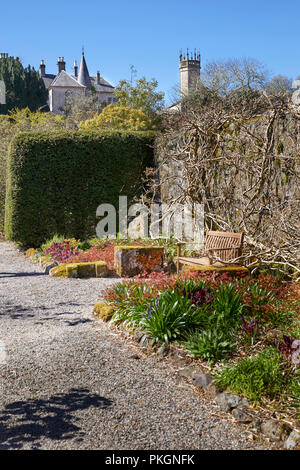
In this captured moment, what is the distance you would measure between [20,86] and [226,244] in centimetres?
3534

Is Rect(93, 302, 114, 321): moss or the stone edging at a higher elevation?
Rect(93, 302, 114, 321): moss

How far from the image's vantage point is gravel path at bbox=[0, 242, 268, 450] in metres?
2.71

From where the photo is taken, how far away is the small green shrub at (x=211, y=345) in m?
3.71

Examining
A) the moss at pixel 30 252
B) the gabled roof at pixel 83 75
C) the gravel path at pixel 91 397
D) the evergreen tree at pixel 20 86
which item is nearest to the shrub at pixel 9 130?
the moss at pixel 30 252

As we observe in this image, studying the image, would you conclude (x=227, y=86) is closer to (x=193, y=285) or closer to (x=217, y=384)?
(x=193, y=285)

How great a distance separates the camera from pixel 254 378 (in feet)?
10.4

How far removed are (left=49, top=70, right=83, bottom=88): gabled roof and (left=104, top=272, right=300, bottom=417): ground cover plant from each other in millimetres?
46832

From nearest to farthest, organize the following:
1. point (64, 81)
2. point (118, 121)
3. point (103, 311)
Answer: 1. point (103, 311)
2. point (118, 121)
3. point (64, 81)

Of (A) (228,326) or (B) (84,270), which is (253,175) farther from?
(A) (228,326)

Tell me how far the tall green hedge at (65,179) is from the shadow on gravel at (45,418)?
836 cm

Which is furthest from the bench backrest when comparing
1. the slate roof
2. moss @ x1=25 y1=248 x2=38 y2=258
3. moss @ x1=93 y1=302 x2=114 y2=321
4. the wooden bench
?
the slate roof

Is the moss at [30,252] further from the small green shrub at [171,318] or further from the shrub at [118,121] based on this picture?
the shrub at [118,121]

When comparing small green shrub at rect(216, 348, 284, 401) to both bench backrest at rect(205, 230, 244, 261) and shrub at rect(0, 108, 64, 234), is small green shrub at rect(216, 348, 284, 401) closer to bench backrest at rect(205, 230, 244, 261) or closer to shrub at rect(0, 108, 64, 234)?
bench backrest at rect(205, 230, 244, 261)

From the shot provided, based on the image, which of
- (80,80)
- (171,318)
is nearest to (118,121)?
(171,318)
